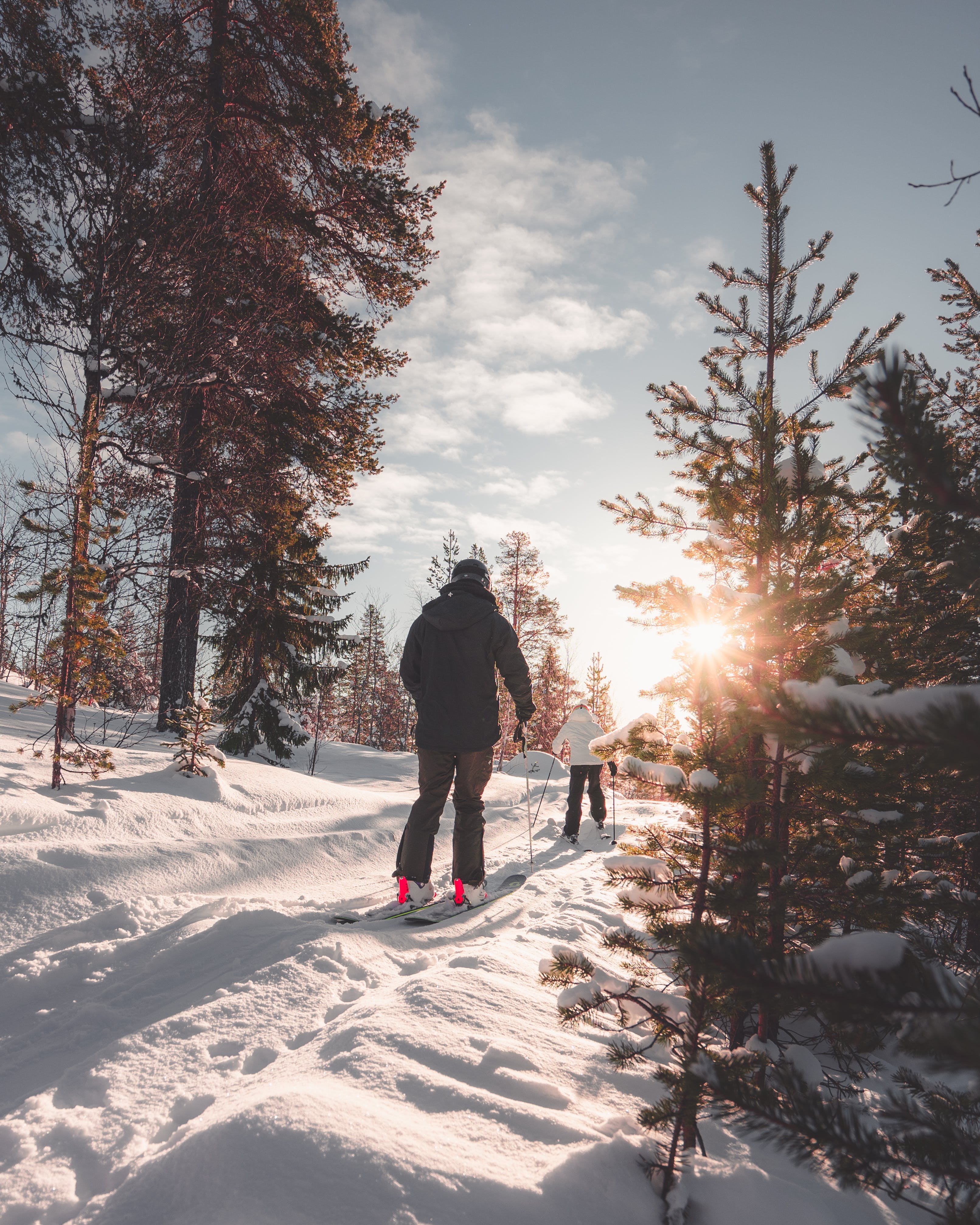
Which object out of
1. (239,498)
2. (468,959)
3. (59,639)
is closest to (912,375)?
(468,959)

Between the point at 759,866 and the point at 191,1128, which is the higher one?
the point at 759,866

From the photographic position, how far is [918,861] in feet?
12.1

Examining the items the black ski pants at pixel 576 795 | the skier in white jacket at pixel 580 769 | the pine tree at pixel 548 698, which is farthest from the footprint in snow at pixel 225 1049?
the pine tree at pixel 548 698

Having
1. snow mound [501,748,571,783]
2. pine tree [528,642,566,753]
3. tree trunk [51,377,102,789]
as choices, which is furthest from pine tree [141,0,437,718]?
pine tree [528,642,566,753]

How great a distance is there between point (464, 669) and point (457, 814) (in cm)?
104

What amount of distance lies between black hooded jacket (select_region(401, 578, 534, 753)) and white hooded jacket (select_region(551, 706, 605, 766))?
111 inches

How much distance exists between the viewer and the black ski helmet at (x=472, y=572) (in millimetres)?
4191

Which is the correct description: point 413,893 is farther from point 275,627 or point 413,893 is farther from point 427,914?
point 275,627

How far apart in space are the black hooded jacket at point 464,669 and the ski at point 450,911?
1044 mm

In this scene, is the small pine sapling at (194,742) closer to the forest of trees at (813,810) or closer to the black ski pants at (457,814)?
the black ski pants at (457,814)

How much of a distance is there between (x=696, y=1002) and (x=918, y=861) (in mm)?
3313

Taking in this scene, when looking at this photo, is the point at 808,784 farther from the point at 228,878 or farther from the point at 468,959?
the point at 228,878

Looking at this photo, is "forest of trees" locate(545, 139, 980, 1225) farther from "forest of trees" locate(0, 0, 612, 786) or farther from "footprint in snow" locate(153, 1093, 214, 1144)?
"forest of trees" locate(0, 0, 612, 786)

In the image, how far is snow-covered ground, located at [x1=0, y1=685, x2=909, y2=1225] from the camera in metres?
1.32
